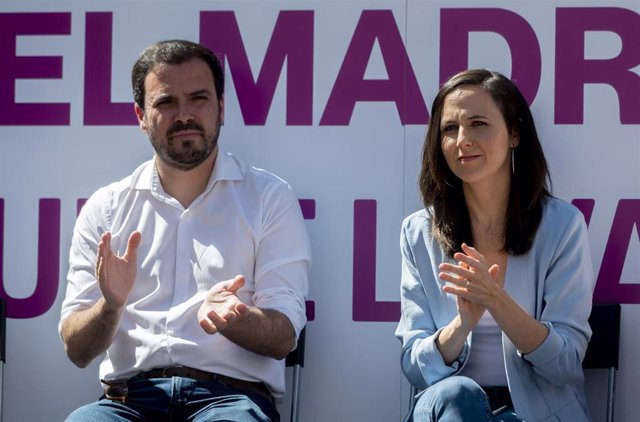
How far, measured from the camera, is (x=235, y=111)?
433 centimetres

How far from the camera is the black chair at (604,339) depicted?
397cm

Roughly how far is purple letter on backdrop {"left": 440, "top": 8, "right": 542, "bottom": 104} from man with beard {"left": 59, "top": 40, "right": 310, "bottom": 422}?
869mm

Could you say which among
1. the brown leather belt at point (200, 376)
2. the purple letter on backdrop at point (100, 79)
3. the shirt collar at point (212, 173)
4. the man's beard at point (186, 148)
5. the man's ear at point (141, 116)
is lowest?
the brown leather belt at point (200, 376)

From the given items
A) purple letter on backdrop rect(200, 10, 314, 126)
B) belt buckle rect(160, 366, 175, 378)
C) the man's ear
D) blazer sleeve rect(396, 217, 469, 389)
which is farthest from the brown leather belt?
purple letter on backdrop rect(200, 10, 314, 126)

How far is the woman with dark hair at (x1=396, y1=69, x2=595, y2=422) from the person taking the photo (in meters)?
3.38

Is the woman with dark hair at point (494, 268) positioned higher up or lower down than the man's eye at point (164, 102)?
lower down

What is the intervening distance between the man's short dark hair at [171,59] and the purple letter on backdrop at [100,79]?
379mm

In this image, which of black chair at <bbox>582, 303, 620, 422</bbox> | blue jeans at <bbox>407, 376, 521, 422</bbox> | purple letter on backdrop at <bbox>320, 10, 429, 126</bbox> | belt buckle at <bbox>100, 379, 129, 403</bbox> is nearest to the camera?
blue jeans at <bbox>407, 376, 521, 422</bbox>

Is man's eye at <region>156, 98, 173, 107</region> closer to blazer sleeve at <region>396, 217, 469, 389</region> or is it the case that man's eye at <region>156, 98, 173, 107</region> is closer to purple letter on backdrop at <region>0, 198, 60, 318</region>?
purple letter on backdrop at <region>0, 198, 60, 318</region>

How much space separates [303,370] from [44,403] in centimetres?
108

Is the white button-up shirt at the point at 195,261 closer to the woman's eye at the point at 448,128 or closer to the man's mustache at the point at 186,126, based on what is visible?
the man's mustache at the point at 186,126

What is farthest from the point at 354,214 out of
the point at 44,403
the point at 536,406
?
the point at 44,403

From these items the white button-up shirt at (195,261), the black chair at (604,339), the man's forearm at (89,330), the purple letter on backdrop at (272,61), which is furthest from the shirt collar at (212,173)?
the black chair at (604,339)

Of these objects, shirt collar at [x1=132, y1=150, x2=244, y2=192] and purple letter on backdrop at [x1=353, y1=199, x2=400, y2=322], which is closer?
shirt collar at [x1=132, y1=150, x2=244, y2=192]
